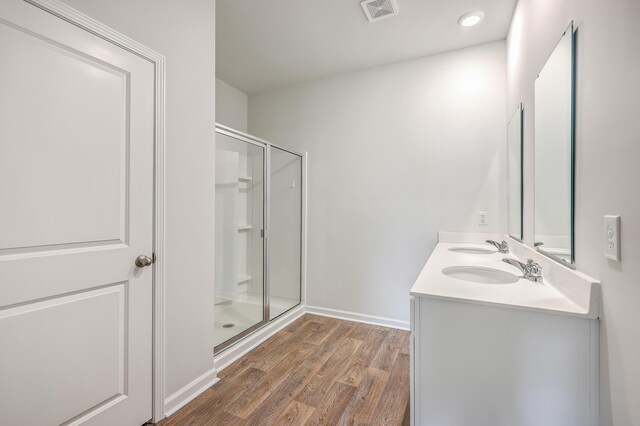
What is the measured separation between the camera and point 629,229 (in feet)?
2.55

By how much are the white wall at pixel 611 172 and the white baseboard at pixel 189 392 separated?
6.17ft

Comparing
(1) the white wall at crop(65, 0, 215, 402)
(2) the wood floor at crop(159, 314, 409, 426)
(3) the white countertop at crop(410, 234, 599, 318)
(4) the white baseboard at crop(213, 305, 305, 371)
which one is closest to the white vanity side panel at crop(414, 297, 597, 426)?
(3) the white countertop at crop(410, 234, 599, 318)

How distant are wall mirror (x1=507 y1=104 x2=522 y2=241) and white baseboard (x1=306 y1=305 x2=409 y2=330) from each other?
4.19 feet

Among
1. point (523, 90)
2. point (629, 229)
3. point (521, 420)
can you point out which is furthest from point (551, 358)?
point (523, 90)

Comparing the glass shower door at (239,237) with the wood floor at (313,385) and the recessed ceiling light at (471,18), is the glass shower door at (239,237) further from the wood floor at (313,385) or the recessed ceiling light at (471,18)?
the recessed ceiling light at (471,18)

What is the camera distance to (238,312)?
2.71 m

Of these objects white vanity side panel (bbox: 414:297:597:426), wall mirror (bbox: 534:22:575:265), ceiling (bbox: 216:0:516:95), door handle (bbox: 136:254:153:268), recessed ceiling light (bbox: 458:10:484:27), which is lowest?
white vanity side panel (bbox: 414:297:597:426)

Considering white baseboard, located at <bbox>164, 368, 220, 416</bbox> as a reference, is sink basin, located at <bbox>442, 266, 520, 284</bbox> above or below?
above

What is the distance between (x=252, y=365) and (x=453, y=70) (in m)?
2.98

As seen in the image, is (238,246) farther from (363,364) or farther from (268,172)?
(363,364)

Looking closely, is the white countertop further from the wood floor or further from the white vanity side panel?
the wood floor

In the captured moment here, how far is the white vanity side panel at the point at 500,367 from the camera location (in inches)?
37.8

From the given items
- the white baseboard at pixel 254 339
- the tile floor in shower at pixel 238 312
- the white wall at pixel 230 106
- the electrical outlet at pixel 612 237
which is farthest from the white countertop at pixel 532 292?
the white wall at pixel 230 106

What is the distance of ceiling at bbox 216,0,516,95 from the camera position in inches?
82.5
